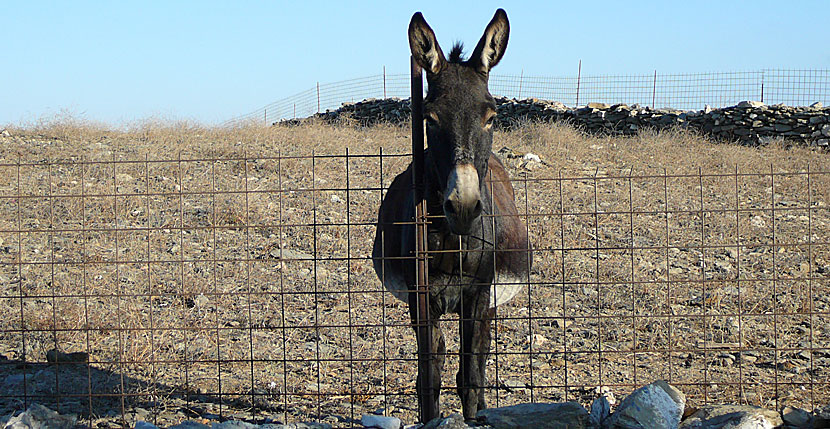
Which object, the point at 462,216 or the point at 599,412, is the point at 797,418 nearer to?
the point at 599,412

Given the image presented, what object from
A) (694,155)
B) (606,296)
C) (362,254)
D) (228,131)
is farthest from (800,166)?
(228,131)

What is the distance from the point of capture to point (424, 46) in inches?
155

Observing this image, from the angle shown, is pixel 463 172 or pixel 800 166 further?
pixel 800 166

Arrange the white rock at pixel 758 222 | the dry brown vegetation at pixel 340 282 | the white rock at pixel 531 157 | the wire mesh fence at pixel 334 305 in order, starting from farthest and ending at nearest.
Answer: the white rock at pixel 531 157 < the white rock at pixel 758 222 < the dry brown vegetation at pixel 340 282 < the wire mesh fence at pixel 334 305

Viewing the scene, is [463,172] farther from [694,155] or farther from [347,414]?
[694,155]

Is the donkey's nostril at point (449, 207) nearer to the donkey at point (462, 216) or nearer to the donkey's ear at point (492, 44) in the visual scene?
the donkey at point (462, 216)

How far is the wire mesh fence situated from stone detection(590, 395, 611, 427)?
0.75 feet

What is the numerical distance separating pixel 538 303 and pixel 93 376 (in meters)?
4.40

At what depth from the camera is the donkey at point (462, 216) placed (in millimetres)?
3617

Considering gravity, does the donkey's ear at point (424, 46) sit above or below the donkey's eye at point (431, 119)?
above

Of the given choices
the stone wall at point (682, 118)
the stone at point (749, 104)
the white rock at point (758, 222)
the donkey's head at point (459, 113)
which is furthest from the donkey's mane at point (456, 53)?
the stone at point (749, 104)

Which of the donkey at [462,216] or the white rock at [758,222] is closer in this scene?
the donkey at [462,216]

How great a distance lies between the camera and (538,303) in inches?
291

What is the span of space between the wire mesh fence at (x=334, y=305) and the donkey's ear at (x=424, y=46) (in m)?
0.91
